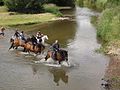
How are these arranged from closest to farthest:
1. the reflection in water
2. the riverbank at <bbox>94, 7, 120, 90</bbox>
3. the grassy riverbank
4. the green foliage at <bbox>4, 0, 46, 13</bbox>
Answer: the riverbank at <bbox>94, 7, 120, 90</bbox>, the reflection in water, the grassy riverbank, the green foliage at <bbox>4, 0, 46, 13</bbox>

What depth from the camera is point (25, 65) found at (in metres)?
24.5

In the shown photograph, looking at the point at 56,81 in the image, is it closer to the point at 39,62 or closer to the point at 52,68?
the point at 52,68

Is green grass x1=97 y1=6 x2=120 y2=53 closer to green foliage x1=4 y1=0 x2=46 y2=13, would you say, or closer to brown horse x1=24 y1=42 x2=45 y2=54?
brown horse x1=24 y1=42 x2=45 y2=54

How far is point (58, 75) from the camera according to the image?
22.3m

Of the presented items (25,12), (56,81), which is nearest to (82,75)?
(56,81)

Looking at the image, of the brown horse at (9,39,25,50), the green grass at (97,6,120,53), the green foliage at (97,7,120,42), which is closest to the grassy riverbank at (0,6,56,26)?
the green grass at (97,6,120,53)

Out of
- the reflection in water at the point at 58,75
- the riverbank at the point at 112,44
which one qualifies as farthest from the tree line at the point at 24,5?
the reflection in water at the point at 58,75

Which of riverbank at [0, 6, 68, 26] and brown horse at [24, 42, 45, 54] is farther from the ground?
brown horse at [24, 42, 45, 54]

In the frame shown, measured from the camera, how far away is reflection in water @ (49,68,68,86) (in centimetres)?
2120

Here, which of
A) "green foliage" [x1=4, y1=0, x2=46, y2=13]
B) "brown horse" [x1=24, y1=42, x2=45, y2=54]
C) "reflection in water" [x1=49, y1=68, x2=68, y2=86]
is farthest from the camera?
"green foliage" [x1=4, y1=0, x2=46, y2=13]

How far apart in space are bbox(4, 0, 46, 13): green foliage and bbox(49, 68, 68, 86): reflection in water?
4028cm

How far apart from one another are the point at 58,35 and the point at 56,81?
19.0 meters

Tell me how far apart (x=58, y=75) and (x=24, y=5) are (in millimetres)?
42905

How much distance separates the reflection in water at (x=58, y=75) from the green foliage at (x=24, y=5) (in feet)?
132
